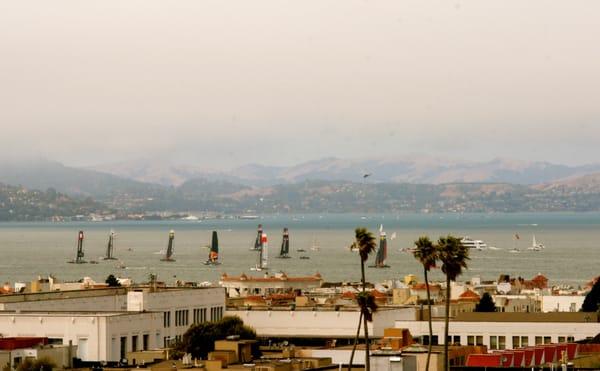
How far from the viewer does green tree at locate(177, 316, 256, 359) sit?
2852 inches

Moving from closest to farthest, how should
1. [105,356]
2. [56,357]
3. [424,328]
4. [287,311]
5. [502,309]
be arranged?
[56,357]
[105,356]
[424,328]
[287,311]
[502,309]

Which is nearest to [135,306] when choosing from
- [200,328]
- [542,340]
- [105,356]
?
[200,328]

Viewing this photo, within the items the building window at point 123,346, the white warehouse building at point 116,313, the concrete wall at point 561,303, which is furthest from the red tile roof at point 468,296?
the building window at point 123,346

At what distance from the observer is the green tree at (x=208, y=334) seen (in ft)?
238

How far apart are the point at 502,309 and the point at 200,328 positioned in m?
41.7

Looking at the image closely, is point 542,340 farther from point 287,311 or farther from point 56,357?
point 56,357

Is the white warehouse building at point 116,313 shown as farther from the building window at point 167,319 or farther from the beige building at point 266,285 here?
the beige building at point 266,285

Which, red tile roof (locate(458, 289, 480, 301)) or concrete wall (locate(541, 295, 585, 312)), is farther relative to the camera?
concrete wall (locate(541, 295, 585, 312))

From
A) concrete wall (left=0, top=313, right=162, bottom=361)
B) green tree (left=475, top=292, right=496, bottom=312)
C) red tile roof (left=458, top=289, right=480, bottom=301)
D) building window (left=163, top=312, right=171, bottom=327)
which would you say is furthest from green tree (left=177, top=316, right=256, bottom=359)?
red tile roof (left=458, top=289, right=480, bottom=301)

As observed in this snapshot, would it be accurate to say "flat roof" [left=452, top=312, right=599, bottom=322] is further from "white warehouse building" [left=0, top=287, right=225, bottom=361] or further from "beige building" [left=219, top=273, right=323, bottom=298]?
"beige building" [left=219, top=273, right=323, bottom=298]

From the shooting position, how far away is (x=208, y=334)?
77.6 metres

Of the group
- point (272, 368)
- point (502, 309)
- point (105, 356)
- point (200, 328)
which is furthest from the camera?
point (502, 309)

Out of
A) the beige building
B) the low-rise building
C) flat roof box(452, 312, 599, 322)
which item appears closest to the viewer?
the low-rise building

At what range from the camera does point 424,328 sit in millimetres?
84438
